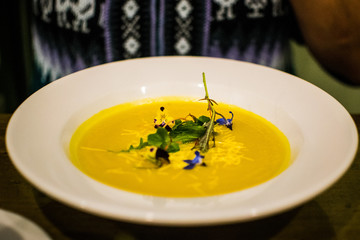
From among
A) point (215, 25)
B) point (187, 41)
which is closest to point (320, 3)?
point (215, 25)

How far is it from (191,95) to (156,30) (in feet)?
2.06

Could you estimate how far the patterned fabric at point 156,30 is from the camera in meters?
1.86

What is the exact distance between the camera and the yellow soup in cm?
87

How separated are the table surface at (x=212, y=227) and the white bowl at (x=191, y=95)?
0.09 metres

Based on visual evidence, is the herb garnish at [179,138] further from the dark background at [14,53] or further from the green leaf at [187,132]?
the dark background at [14,53]

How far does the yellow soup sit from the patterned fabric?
0.65m

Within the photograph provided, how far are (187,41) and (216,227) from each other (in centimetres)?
127

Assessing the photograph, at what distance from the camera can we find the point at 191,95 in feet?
4.56

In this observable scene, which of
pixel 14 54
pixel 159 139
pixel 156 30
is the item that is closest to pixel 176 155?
pixel 159 139

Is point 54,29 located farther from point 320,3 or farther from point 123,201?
point 123,201

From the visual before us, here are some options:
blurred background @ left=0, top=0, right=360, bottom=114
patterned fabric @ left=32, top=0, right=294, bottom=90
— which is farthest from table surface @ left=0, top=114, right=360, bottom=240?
blurred background @ left=0, top=0, right=360, bottom=114

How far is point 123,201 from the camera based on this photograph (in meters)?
0.74

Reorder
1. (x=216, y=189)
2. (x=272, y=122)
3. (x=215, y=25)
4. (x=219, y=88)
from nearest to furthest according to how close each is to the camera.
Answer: (x=216, y=189)
(x=272, y=122)
(x=219, y=88)
(x=215, y=25)

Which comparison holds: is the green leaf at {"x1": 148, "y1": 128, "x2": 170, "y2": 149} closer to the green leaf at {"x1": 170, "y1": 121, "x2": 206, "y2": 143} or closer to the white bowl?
the green leaf at {"x1": 170, "y1": 121, "x2": 206, "y2": 143}
